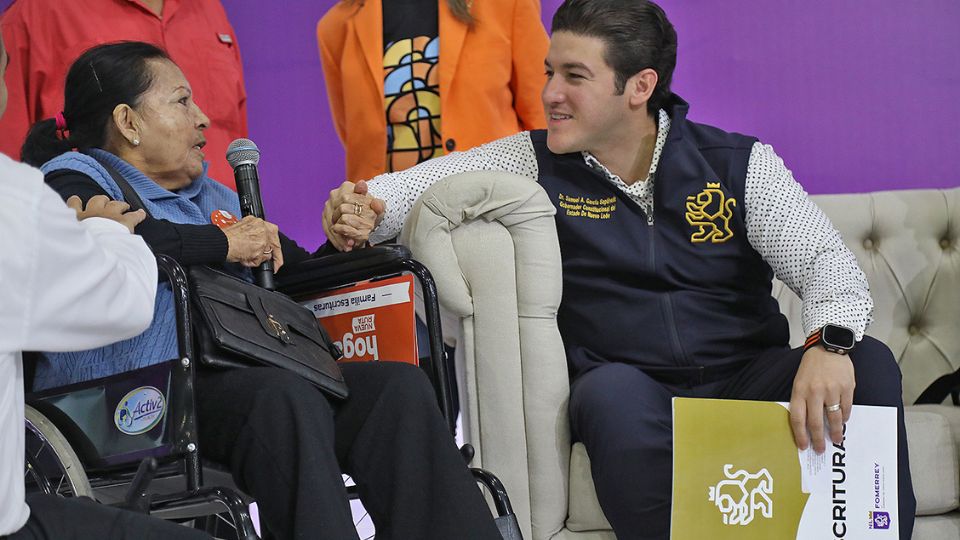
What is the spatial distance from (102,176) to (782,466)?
4.23 feet

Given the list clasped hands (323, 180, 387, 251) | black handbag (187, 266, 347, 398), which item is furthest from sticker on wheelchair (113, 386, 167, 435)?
clasped hands (323, 180, 387, 251)

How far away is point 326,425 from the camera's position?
1.72m

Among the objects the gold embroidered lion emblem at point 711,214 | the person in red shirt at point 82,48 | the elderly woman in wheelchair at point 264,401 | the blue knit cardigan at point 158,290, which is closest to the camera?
the elderly woman in wheelchair at point 264,401

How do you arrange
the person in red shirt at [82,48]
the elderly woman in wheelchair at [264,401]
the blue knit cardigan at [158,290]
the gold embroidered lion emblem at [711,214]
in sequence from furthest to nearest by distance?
the person in red shirt at [82,48] < the gold embroidered lion emblem at [711,214] < the blue knit cardigan at [158,290] < the elderly woman in wheelchair at [264,401]

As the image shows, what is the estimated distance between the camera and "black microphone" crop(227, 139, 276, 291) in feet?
6.98

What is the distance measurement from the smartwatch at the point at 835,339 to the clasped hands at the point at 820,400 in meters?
0.02

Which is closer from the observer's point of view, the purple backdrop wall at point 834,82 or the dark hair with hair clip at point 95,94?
the dark hair with hair clip at point 95,94

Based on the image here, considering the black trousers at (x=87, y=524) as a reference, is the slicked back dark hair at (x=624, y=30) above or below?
above

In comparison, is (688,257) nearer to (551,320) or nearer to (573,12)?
(551,320)

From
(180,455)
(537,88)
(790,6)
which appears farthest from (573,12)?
(790,6)

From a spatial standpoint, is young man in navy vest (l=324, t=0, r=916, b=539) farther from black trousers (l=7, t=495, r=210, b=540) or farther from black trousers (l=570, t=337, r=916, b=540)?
black trousers (l=7, t=495, r=210, b=540)

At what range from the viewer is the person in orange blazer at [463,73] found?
2980 mm

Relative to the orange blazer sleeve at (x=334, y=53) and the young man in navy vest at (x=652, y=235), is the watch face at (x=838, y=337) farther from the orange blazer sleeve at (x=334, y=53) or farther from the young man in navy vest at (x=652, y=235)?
the orange blazer sleeve at (x=334, y=53)

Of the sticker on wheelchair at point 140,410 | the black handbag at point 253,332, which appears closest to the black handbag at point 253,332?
the black handbag at point 253,332
